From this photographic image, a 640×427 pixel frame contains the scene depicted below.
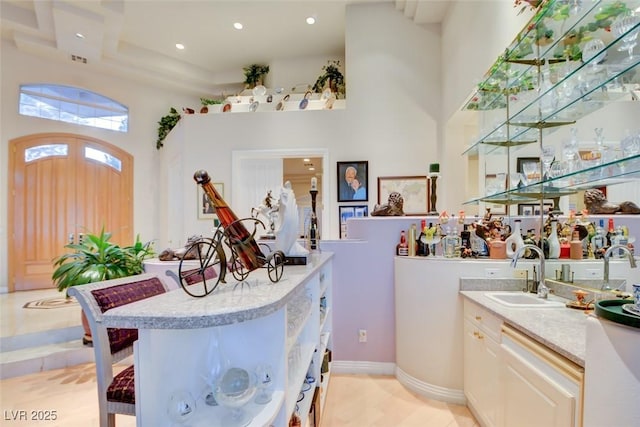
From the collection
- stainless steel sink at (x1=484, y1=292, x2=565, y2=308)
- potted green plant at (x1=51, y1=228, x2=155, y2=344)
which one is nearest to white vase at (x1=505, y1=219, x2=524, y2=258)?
stainless steel sink at (x1=484, y1=292, x2=565, y2=308)

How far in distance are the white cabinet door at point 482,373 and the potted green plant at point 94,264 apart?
9.95ft

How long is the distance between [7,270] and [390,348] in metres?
6.42

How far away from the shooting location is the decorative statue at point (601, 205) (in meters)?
1.77

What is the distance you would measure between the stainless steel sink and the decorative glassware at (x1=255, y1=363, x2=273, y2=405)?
155cm

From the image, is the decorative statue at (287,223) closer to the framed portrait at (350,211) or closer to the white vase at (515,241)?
the white vase at (515,241)

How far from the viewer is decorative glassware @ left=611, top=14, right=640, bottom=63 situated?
133 centimetres

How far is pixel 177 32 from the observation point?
564 centimetres

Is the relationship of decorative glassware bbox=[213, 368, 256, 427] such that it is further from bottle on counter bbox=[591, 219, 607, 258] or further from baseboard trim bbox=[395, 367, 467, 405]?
bottle on counter bbox=[591, 219, 607, 258]

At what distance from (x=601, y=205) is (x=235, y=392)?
2309 millimetres

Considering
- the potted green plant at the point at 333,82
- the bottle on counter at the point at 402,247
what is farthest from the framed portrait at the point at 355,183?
the bottle on counter at the point at 402,247

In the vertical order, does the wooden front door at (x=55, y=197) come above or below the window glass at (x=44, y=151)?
below

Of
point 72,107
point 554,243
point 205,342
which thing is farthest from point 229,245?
point 72,107

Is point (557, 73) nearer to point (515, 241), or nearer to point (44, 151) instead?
point (515, 241)

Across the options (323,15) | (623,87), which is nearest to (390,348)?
(623,87)
